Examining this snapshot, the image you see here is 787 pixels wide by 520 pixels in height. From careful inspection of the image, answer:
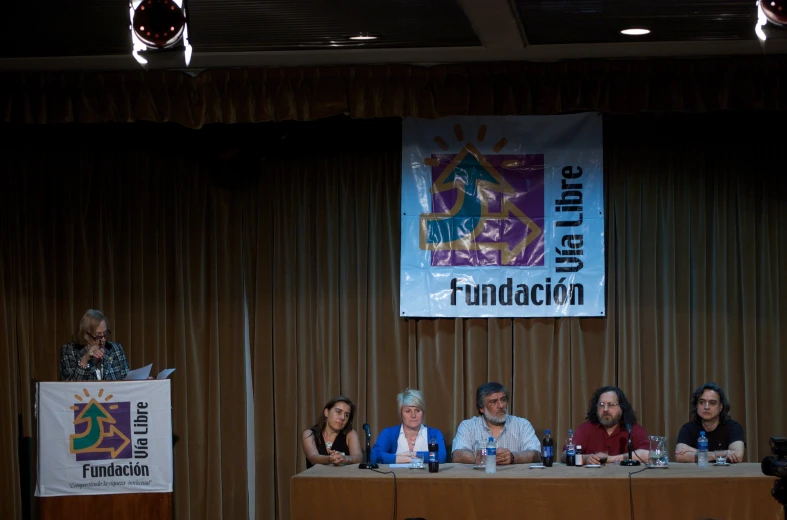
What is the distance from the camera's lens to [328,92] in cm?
555

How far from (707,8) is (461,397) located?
8.77ft

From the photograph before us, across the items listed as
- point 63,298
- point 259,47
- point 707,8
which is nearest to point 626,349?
point 707,8

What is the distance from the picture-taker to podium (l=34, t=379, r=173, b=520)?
5207 millimetres

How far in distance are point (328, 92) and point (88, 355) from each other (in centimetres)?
191

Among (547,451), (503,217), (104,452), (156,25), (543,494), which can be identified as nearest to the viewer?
(156,25)

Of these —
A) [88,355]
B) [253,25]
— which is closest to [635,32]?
[253,25]

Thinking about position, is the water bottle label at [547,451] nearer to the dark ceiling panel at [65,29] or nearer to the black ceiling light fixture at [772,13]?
the black ceiling light fixture at [772,13]

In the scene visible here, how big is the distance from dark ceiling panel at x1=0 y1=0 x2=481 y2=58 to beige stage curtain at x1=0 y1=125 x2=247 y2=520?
1.18m

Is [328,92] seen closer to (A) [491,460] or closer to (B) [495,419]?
(B) [495,419]

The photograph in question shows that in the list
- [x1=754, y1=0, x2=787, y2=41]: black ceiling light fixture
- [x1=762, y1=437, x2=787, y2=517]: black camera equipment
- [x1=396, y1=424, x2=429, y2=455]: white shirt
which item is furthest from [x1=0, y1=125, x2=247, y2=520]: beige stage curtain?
[x1=754, y1=0, x2=787, y2=41]: black ceiling light fixture

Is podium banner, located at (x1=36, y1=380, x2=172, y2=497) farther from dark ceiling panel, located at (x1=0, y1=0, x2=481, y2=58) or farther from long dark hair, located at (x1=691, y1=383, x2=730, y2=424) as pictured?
long dark hair, located at (x1=691, y1=383, x2=730, y2=424)

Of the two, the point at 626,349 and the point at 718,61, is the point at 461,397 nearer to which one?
the point at 626,349

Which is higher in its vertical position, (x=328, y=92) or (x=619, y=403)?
(x=328, y=92)

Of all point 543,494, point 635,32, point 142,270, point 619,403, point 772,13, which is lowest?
point 543,494
